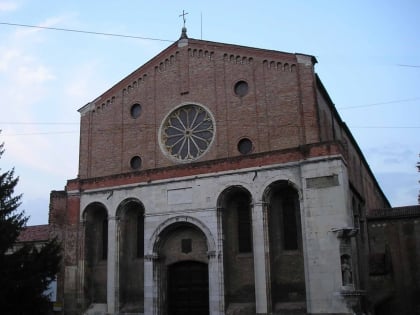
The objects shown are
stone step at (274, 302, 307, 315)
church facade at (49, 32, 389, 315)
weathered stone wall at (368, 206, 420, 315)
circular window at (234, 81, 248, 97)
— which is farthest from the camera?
weathered stone wall at (368, 206, 420, 315)

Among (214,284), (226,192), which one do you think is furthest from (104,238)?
(226,192)

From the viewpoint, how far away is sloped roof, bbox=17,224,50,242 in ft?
94.6

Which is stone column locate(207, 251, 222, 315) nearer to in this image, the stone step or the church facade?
the church facade

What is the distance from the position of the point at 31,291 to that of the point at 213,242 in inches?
285

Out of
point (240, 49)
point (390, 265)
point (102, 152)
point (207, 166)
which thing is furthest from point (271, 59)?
point (390, 265)

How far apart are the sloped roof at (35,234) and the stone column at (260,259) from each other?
1360 cm

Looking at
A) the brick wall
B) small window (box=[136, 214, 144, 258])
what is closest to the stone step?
the brick wall

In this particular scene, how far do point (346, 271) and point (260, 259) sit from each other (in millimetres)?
3326

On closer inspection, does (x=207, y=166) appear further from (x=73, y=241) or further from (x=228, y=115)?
(x=73, y=241)

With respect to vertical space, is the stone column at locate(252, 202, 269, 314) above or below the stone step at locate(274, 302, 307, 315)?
above

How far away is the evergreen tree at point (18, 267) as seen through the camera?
1772 centimetres

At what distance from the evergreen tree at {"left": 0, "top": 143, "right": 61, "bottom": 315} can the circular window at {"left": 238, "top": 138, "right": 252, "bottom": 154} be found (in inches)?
341

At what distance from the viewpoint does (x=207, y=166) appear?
22.0 metres

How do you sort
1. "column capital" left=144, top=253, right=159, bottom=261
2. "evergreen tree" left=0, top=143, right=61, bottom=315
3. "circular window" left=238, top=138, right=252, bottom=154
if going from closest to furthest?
"evergreen tree" left=0, top=143, right=61, bottom=315, "circular window" left=238, top=138, right=252, bottom=154, "column capital" left=144, top=253, right=159, bottom=261
